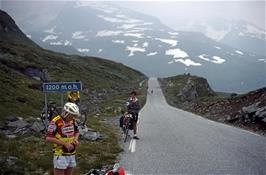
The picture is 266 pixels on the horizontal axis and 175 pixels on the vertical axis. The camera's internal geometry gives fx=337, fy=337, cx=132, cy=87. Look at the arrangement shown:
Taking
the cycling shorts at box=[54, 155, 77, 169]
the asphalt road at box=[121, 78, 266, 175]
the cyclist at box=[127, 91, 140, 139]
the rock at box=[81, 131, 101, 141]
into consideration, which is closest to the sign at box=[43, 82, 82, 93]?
the rock at box=[81, 131, 101, 141]

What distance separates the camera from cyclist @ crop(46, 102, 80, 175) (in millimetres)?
7230

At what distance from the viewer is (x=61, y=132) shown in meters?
7.26

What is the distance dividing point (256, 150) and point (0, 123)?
13.2m

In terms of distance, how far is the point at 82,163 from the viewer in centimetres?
1200

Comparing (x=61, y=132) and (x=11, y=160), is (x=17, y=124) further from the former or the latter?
(x=61, y=132)

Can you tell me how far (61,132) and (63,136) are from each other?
0.34ft

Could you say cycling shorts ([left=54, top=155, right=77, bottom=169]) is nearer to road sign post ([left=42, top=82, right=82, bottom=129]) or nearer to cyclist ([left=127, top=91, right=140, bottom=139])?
road sign post ([left=42, top=82, right=82, bottom=129])

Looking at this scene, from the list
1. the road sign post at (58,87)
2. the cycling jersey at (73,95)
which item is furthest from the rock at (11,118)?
the road sign post at (58,87)

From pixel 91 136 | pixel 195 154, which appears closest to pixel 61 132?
pixel 195 154

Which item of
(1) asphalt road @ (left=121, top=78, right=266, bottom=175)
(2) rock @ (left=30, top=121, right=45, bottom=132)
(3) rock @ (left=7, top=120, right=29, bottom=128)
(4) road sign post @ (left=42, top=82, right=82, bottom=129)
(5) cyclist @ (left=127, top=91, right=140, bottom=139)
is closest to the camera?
(1) asphalt road @ (left=121, top=78, right=266, bottom=175)

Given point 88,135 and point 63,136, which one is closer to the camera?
point 63,136

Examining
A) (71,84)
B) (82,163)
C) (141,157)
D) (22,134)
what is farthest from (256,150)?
(22,134)

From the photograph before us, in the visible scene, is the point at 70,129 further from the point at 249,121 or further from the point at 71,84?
the point at 249,121

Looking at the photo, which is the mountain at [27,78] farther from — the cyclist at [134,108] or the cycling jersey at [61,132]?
the cycling jersey at [61,132]
